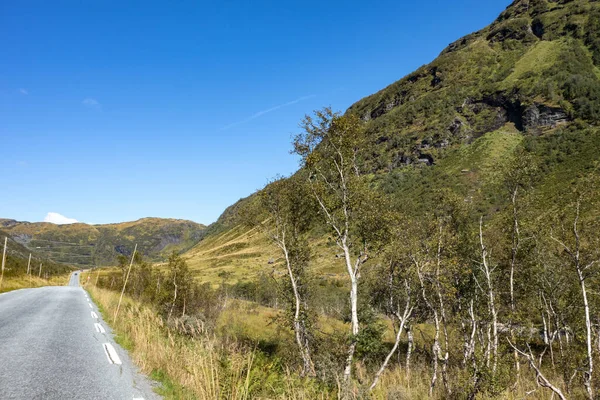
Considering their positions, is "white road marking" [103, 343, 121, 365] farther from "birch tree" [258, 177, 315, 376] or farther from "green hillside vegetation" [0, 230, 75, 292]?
"green hillside vegetation" [0, 230, 75, 292]

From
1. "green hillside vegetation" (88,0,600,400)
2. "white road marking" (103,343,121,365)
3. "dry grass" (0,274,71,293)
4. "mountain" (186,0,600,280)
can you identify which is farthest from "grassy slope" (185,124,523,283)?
"white road marking" (103,343,121,365)

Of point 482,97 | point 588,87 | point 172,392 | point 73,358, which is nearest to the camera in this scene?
point 172,392

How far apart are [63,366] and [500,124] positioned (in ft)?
523

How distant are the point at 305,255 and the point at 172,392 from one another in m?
16.7

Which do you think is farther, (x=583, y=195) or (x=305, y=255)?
(x=305, y=255)

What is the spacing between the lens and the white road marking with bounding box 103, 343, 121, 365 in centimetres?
812

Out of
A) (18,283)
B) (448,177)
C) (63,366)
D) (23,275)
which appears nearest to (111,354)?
(63,366)

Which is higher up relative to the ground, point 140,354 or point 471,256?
point 471,256

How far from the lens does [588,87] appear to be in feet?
385

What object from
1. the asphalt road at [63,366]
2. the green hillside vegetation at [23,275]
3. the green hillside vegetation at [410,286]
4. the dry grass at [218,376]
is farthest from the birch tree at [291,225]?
the green hillside vegetation at [23,275]

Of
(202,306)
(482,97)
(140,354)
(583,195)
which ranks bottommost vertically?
(202,306)

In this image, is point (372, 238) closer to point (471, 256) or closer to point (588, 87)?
point (471, 256)

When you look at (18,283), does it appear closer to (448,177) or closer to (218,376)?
(218,376)

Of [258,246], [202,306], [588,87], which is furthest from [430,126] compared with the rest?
[202,306]
